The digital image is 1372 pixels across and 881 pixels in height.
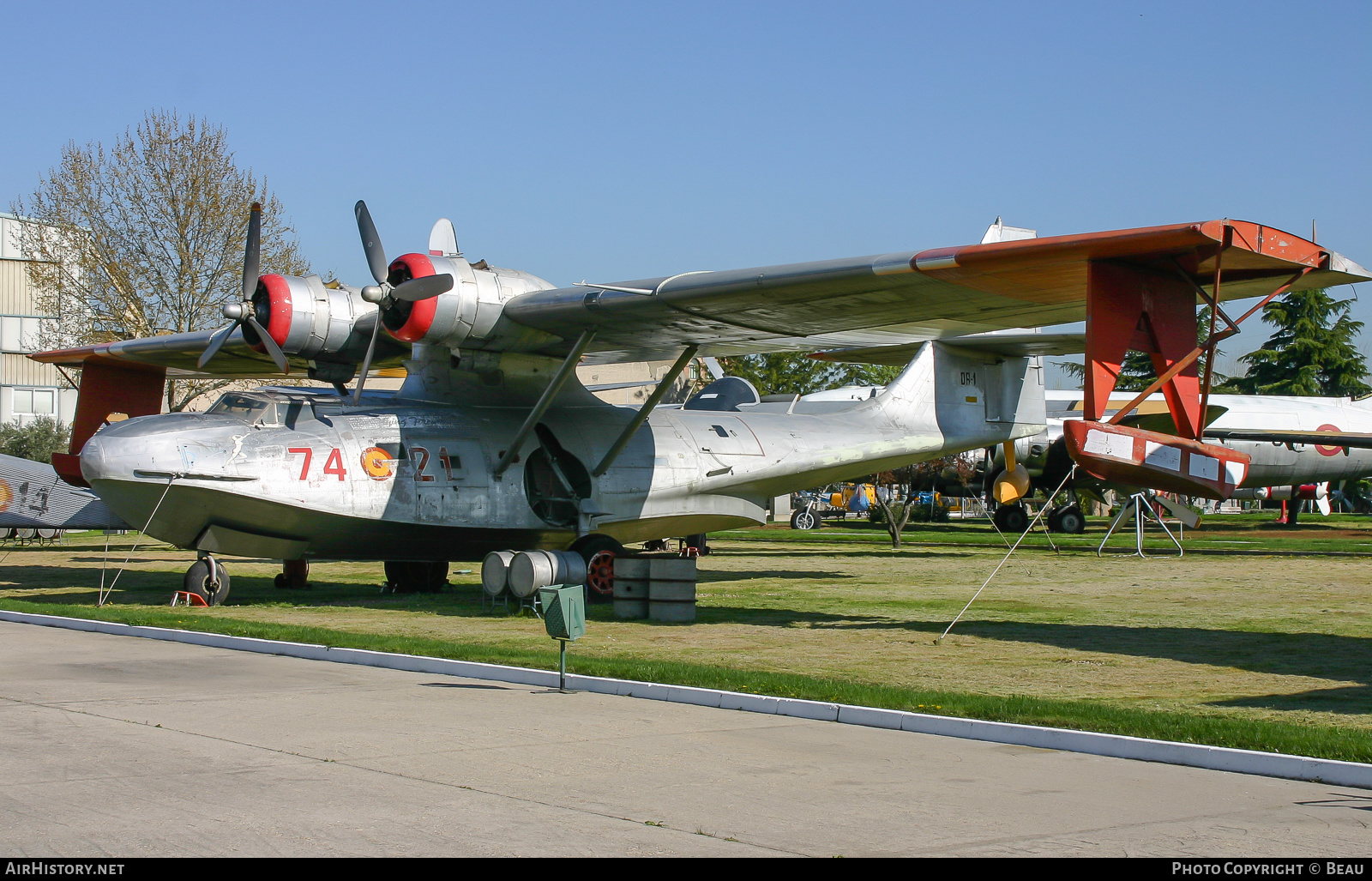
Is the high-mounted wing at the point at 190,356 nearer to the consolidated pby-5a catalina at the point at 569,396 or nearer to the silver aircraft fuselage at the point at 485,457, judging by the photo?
the consolidated pby-5a catalina at the point at 569,396

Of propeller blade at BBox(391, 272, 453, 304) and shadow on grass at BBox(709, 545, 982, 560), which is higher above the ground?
propeller blade at BBox(391, 272, 453, 304)

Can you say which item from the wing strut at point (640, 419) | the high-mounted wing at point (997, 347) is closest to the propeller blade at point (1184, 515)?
the high-mounted wing at point (997, 347)

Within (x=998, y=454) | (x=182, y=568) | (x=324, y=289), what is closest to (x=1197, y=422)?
(x=324, y=289)

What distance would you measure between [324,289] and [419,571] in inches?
202

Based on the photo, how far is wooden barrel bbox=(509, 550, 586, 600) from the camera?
15.9 m

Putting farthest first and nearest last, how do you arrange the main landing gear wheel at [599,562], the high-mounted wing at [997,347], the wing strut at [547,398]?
the high-mounted wing at [997,347] → the main landing gear wheel at [599,562] → the wing strut at [547,398]

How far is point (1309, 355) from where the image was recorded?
70.1 metres

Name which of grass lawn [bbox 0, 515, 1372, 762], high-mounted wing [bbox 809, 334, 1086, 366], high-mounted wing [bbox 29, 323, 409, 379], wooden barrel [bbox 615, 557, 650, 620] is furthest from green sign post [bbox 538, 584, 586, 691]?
high-mounted wing [bbox 809, 334, 1086, 366]

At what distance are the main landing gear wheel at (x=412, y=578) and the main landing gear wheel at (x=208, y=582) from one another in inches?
139

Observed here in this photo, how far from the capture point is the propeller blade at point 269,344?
1742 cm

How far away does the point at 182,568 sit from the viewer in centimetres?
2580

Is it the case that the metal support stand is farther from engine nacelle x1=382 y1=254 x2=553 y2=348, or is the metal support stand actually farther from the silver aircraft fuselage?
engine nacelle x1=382 y1=254 x2=553 y2=348

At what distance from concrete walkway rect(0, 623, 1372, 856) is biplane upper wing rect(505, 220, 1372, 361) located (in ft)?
20.4
